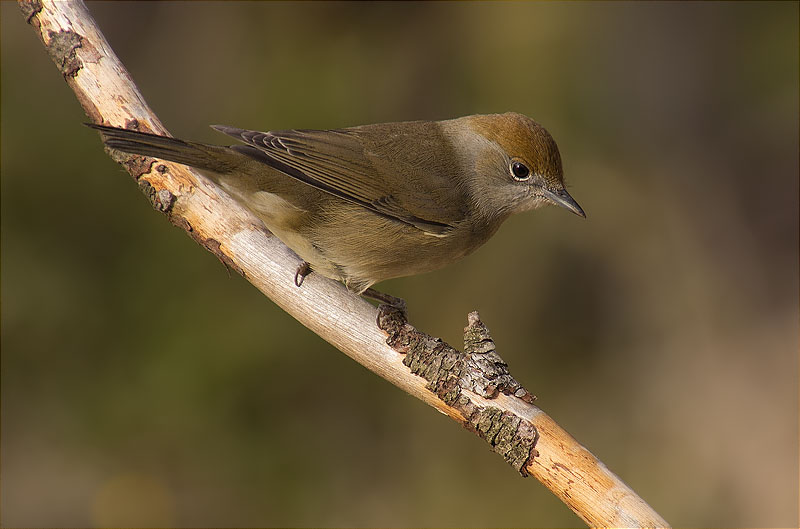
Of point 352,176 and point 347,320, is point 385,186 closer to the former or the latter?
point 352,176

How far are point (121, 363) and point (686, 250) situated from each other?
442 centimetres

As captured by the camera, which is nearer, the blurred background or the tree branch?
the tree branch

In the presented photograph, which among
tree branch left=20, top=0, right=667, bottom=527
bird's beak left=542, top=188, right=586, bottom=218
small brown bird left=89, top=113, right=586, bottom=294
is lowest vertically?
tree branch left=20, top=0, right=667, bottom=527

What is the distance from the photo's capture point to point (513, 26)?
577cm

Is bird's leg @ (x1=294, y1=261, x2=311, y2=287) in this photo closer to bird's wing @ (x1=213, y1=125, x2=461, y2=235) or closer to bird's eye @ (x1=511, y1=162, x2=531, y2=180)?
bird's wing @ (x1=213, y1=125, x2=461, y2=235)

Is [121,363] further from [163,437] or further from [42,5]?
[42,5]

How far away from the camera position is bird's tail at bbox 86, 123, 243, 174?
10.2 feet

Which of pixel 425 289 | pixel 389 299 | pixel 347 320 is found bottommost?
pixel 347 320

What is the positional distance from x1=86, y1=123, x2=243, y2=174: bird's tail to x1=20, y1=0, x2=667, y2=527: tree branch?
0.95ft

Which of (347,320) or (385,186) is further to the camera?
(385,186)

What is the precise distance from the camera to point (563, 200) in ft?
12.9

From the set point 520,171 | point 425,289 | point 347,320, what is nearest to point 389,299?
point 347,320

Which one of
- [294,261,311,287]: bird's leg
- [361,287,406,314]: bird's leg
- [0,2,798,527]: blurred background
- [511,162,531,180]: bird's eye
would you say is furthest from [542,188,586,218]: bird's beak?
[0,2,798,527]: blurred background

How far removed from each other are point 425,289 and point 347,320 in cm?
195
